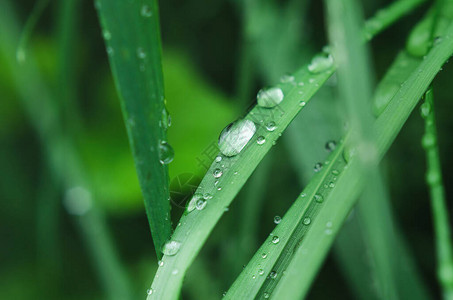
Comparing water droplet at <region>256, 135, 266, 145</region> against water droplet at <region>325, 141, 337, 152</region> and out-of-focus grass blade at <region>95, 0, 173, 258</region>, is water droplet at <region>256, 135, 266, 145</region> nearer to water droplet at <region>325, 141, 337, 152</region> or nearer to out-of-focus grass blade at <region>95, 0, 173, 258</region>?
out-of-focus grass blade at <region>95, 0, 173, 258</region>

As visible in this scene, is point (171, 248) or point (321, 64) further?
point (321, 64)

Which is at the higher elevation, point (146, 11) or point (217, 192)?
point (146, 11)

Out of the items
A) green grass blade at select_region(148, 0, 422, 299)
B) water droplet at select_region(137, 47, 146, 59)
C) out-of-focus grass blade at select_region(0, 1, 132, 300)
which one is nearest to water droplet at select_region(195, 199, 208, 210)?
green grass blade at select_region(148, 0, 422, 299)

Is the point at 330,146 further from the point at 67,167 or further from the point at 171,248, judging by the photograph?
the point at 67,167

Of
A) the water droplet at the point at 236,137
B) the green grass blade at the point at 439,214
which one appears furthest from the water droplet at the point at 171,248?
the green grass blade at the point at 439,214

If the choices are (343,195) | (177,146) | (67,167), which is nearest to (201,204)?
(343,195)

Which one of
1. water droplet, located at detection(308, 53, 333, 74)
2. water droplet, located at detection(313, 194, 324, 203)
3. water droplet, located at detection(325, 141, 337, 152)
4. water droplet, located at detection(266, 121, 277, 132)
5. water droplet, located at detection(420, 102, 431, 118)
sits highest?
water droplet, located at detection(308, 53, 333, 74)

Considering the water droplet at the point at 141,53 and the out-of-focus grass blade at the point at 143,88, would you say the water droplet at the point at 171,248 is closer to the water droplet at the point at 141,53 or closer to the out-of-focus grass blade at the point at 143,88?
the out-of-focus grass blade at the point at 143,88
